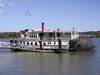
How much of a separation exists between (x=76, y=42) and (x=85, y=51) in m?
2.90

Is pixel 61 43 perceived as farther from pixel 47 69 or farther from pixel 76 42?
pixel 47 69

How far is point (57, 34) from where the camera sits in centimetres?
6512

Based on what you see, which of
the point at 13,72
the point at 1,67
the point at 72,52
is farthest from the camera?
the point at 72,52

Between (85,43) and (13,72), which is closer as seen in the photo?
(13,72)

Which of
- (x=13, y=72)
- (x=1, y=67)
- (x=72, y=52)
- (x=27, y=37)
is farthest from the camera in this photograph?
(x=27, y=37)

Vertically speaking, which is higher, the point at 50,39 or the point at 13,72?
the point at 50,39

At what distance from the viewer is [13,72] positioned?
1407 inches

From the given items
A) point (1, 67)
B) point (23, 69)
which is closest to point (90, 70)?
point (23, 69)

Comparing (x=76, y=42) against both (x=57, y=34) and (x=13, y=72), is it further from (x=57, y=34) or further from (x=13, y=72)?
(x=13, y=72)

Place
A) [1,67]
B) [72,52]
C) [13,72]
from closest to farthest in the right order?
[13,72] → [1,67] → [72,52]

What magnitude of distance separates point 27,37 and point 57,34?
7.07 m

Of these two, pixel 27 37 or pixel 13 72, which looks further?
pixel 27 37

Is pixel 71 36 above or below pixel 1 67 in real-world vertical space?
above

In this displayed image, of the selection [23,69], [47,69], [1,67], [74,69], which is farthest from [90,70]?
[1,67]
